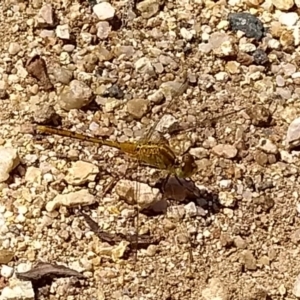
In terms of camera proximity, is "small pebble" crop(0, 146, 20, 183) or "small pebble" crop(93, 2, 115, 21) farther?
"small pebble" crop(93, 2, 115, 21)

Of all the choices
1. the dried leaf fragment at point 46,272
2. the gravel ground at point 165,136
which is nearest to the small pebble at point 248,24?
Answer: the gravel ground at point 165,136

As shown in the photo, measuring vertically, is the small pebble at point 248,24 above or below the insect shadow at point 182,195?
above

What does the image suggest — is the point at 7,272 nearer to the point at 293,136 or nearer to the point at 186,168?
the point at 186,168

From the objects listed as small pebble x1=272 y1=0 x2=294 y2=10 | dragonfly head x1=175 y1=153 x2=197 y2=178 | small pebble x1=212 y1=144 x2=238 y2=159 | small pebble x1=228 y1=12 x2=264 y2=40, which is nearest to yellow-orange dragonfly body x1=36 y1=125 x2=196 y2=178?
dragonfly head x1=175 y1=153 x2=197 y2=178

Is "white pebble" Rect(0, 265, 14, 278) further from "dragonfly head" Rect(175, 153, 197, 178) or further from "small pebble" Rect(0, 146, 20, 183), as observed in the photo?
"dragonfly head" Rect(175, 153, 197, 178)

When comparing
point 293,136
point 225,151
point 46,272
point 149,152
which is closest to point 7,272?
point 46,272

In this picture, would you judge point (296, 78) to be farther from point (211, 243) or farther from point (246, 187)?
point (211, 243)

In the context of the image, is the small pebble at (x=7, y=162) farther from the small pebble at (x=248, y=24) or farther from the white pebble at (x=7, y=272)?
the small pebble at (x=248, y=24)
